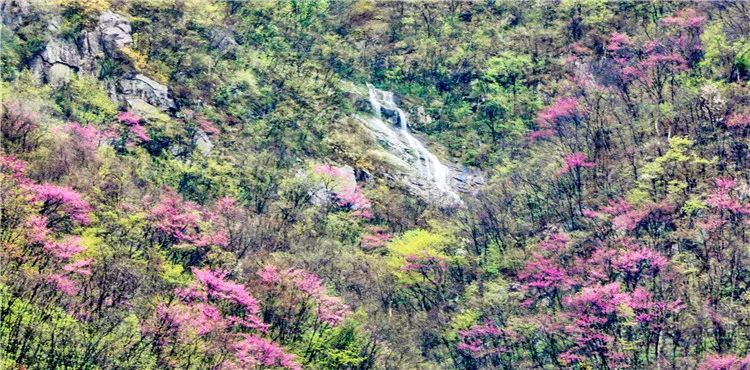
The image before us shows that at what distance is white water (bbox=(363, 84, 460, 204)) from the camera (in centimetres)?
4009

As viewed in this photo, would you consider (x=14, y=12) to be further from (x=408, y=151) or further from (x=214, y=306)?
(x=408, y=151)

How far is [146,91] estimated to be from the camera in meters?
36.0

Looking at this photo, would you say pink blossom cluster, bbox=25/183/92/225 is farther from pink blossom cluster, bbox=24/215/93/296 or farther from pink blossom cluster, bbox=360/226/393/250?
pink blossom cluster, bbox=360/226/393/250

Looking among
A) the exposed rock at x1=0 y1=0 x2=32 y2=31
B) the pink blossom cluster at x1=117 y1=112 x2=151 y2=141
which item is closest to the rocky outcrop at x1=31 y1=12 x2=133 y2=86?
the exposed rock at x1=0 y1=0 x2=32 y2=31

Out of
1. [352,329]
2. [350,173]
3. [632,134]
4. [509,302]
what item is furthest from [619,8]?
[352,329]

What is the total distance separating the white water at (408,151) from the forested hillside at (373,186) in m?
0.24

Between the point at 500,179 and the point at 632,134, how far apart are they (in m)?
6.52

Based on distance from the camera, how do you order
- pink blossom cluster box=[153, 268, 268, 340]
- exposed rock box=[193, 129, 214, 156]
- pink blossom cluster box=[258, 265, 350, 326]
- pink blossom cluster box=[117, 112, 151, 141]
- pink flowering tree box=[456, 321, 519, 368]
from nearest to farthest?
pink blossom cluster box=[153, 268, 268, 340] < pink blossom cluster box=[258, 265, 350, 326] < pink flowering tree box=[456, 321, 519, 368] < pink blossom cluster box=[117, 112, 151, 141] < exposed rock box=[193, 129, 214, 156]

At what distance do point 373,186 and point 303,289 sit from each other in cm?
1277

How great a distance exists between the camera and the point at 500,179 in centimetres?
3666

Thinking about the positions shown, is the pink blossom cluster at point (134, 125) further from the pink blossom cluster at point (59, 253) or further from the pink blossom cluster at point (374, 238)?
the pink blossom cluster at point (59, 253)

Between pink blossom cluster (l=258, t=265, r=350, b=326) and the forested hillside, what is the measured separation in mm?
94

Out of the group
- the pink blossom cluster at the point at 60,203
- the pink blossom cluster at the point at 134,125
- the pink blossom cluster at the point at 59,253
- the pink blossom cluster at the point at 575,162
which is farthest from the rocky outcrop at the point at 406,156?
the pink blossom cluster at the point at 59,253

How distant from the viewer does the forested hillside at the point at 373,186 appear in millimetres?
23547
